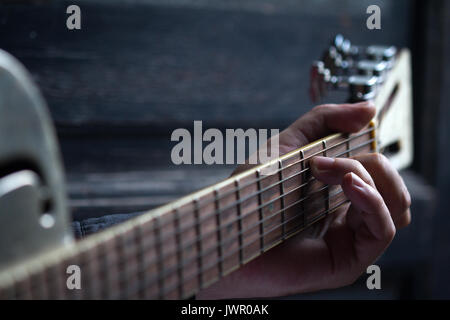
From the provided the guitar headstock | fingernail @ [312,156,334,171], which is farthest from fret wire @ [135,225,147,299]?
the guitar headstock

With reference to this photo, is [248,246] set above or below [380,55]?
below

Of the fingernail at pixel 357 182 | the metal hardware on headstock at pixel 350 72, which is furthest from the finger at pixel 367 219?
the metal hardware on headstock at pixel 350 72

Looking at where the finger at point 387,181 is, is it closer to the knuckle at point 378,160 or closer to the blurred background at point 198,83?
the knuckle at point 378,160

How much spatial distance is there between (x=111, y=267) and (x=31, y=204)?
0.05m

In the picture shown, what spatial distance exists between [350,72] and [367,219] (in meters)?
0.15

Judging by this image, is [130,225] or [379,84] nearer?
[130,225]

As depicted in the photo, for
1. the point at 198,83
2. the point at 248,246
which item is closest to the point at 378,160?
the point at 248,246

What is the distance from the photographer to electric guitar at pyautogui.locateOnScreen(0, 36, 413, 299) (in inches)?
8.5

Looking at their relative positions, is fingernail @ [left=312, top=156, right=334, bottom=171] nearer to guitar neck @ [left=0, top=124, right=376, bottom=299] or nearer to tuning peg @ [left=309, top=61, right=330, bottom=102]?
guitar neck @ [left=0, top=124, right=376, bottom=299]

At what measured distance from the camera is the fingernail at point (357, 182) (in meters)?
0.33

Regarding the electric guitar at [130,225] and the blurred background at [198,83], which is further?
the blurred background at [198,83]

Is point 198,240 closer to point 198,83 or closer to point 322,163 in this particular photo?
point 322,163

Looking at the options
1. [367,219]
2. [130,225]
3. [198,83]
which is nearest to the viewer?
[130,225]

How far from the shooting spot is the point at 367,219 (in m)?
0.36
